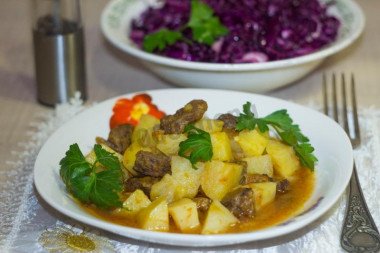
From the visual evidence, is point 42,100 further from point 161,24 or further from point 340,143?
point 340,143

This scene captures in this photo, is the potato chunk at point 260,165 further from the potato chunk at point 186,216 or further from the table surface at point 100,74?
the table surface at point 100,74

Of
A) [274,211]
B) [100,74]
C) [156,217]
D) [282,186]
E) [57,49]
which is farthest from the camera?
[100,74]

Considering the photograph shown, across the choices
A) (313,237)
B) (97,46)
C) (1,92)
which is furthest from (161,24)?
(313,237)

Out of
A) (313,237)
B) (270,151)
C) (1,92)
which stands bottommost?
(1,92)

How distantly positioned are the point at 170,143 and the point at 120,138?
25 cm

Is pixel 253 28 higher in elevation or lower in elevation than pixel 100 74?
higher

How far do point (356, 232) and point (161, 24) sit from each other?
1.68 meters

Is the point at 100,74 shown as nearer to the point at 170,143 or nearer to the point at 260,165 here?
the point at 170,143

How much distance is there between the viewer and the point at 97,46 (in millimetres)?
3732

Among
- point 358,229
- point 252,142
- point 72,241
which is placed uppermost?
point 252,142

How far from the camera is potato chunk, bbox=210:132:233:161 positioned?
2072 mm

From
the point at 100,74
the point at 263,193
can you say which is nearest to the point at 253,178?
the point at 263,193

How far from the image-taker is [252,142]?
2191 mm

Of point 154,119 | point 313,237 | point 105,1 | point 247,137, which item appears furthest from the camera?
point 105,1
